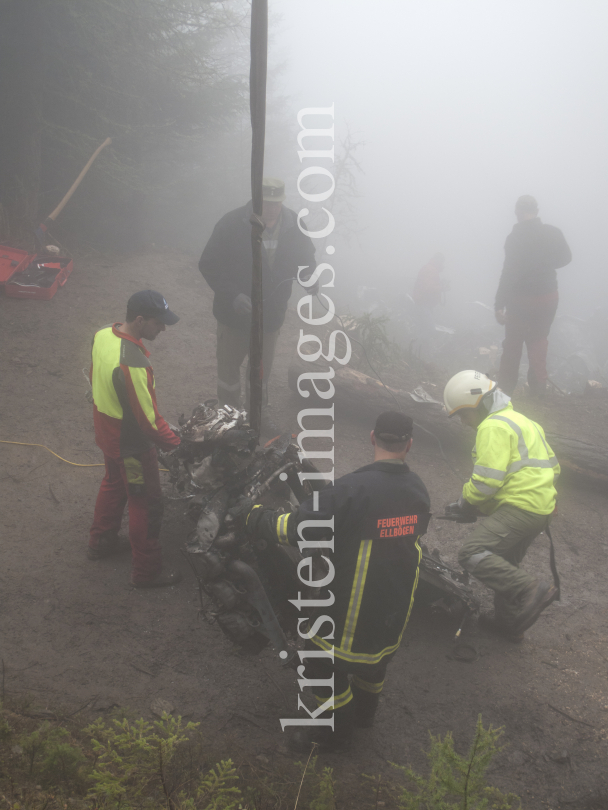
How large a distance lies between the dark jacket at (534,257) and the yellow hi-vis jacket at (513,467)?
13.3 ft

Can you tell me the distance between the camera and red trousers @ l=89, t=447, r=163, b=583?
3244 millimetres

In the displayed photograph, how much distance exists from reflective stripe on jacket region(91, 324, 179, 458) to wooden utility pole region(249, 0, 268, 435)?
68 cm

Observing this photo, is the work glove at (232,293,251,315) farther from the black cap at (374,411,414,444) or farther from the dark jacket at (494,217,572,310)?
the dark jacket at (494,217,572,310)

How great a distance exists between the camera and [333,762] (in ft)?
7.98

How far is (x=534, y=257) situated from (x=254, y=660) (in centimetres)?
605

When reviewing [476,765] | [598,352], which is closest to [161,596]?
[476,765]

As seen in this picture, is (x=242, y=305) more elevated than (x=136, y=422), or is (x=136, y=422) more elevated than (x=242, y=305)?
(x=242, y=305)

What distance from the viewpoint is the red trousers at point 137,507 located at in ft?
10.6

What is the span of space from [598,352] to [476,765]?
45.4 feet

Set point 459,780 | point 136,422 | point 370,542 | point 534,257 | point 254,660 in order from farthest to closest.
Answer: point 534,257 → point 136,422 → point 254,660 → point 370,542 → point 459,780

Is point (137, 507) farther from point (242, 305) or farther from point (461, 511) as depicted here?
point (461, 511)

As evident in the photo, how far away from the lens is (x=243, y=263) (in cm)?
478

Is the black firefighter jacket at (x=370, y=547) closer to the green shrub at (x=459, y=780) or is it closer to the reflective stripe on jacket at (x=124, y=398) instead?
the green shrub at (x=459, y=780)

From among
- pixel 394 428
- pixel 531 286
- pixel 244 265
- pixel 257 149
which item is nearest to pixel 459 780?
pixel 394 428
